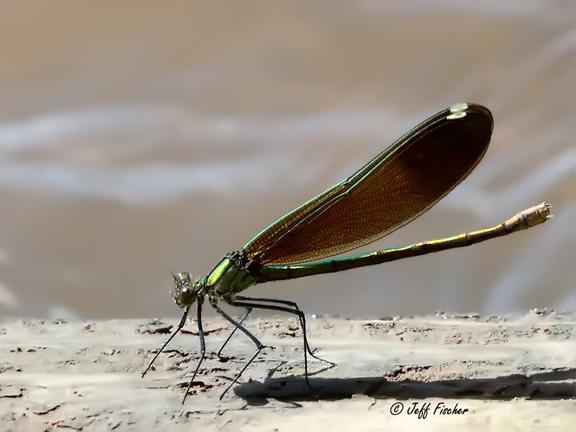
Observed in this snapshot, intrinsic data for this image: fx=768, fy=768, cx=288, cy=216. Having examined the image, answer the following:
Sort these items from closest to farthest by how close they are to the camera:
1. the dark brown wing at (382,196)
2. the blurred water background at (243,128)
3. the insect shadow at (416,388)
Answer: the insect shadow at (416,388)
the dark brown wing at (382,196)
the blurred water background at (243,128)

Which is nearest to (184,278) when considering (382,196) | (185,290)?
(185,290)

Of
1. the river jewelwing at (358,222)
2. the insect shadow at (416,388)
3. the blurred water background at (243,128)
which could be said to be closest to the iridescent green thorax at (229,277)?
the river jewelwing at (358,222)

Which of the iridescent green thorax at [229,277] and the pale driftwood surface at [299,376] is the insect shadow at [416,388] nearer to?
the pale driftwood surface at [299,376]

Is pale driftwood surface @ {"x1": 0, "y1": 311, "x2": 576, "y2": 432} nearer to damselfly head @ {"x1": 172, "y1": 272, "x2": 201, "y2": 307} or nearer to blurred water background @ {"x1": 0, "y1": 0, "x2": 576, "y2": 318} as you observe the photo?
damselfly head @ {"x1": 172, "y1": 272, "x2": 201, "y2": 307}

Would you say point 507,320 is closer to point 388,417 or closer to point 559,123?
point 388,417

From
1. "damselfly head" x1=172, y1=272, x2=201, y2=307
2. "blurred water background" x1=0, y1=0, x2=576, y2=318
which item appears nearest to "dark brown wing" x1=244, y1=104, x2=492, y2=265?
"damselfly head" x1=172, y1=272, x2=201, y2=307

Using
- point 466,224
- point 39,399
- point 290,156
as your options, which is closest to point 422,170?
point 39,399

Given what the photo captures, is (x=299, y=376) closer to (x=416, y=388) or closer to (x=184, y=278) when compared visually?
(x=416, y=388)
